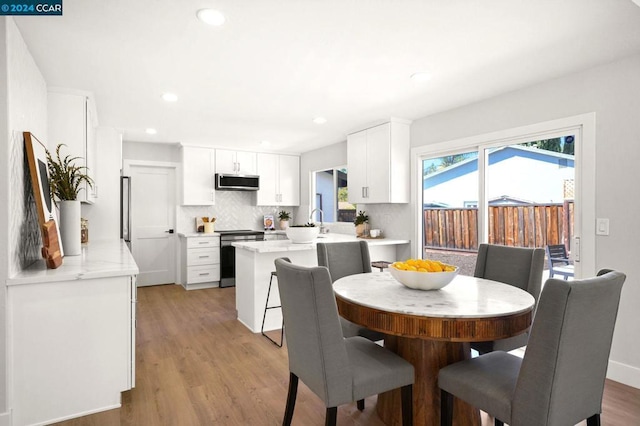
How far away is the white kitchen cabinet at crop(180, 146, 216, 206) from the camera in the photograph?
229 inches

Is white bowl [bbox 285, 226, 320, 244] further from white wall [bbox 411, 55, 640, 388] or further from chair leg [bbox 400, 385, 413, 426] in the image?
white wall [bbox 411, 55, 640, 388]

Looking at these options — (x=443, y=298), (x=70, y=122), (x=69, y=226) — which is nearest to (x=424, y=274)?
(x=443, y=298)

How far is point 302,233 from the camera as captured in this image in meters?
3.97

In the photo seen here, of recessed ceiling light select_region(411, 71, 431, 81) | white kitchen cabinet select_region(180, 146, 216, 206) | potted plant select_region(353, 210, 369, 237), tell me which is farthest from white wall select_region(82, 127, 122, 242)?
recessed ceiling light select_region(411, 71, 431, 81)

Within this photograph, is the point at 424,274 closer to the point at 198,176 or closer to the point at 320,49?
the point at 320,49

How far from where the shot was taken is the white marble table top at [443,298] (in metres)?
1.62

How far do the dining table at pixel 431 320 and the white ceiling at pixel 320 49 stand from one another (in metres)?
1.52

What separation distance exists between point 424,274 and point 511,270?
0.96 meters

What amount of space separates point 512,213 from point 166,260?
5.10 m

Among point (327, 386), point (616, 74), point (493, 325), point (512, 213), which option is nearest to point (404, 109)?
point (512, 213)

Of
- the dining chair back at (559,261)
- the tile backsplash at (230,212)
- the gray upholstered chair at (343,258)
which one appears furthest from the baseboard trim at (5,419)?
the tile backsplash at (230,212)

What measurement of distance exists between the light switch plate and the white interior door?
560 cm

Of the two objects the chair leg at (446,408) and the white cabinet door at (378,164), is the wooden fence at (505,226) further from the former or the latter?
the chair leg at (446,408)

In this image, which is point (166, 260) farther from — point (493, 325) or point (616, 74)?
point (616, 74)
